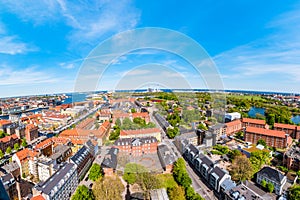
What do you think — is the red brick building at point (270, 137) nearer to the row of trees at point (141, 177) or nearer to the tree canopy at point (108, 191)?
the row of trees at point (141, 177)

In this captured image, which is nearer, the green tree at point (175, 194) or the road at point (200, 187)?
the green tree at point (175, 194)

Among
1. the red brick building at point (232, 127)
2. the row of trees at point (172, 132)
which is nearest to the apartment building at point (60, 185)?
the row of trees at point (172, 132)

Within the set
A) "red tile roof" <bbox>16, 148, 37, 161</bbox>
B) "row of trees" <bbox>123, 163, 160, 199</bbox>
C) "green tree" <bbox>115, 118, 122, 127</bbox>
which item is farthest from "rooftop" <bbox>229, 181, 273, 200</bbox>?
"red tile roof" <bbox>16, 148, 37, 161</bbox>

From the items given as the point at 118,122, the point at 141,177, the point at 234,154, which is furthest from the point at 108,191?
the point at 234,154

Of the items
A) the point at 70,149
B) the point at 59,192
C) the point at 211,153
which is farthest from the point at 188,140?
the point at 70,149

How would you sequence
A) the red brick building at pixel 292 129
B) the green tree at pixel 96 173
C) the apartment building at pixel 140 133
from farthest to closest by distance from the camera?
1. the red brick building at pixel 292 129
2. the apartment building at pixel 140 133
3. the green tree at pixel 96 173

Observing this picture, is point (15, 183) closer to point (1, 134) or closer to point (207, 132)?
point (207, 132)
